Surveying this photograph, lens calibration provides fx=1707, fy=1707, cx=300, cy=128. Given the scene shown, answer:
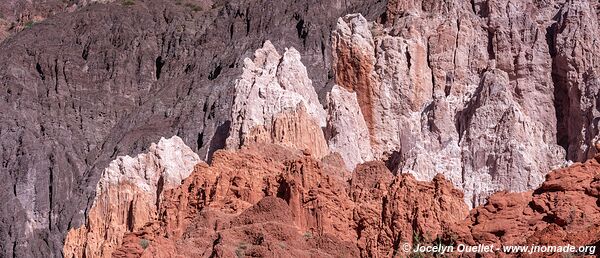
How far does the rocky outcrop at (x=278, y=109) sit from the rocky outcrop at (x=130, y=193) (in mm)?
2515

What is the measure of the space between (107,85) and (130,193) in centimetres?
3674

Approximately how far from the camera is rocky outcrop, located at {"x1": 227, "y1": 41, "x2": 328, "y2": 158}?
201 ft

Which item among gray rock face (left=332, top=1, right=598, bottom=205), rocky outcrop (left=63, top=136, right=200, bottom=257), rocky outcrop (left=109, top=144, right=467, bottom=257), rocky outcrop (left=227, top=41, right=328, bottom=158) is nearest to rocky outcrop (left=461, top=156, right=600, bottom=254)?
rocky outcrop (left=109, top=144, right=467, bottom=257)

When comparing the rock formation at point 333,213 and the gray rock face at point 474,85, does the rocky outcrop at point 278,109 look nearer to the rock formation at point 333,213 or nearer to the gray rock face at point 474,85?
the rock formation at point 333,213

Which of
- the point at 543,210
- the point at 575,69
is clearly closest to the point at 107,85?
the point at 575,69

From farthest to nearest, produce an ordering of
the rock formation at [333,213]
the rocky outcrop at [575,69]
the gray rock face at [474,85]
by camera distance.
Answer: the rocky outcrop at [575,69]
the gray rock face at [474,85]
the rock formation at [333,213]

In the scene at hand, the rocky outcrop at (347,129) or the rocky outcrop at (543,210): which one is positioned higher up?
the rocky outcrop at (347,129)

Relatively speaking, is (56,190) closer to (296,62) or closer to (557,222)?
(296,62)

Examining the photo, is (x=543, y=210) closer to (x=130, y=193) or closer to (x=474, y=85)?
(x=130, y=193)

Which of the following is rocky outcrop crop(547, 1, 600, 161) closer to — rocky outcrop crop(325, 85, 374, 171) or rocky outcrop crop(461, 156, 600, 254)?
rocky outcrop crop(325, 85, 374, 171)

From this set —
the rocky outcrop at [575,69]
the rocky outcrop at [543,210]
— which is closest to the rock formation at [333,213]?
the rocky outcrop at [543,210]

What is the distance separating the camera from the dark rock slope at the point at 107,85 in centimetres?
8731

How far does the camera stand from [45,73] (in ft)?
332

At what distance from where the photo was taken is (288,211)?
4606cm
